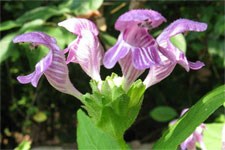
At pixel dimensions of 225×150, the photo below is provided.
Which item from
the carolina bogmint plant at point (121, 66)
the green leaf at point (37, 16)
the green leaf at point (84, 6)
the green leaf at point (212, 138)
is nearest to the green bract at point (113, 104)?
the carolina bogmint plant at point (121, 66)

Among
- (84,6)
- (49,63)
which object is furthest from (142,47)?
(84,6)

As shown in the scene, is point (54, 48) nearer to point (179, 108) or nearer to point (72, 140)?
point (179, 108)

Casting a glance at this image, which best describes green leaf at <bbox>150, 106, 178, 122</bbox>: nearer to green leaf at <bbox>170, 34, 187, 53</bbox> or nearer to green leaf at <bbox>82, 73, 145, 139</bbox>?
green leaf at <bbox>170, 34, 187, 53</bbox>

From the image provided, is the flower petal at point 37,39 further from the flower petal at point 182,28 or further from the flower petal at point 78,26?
the flower petal at point 182,28

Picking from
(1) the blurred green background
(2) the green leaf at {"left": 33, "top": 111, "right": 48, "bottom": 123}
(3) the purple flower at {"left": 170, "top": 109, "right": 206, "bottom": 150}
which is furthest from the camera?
(2) the green leaf at {"left": 33, "top": 111, "right": 48, "bottom": 123}

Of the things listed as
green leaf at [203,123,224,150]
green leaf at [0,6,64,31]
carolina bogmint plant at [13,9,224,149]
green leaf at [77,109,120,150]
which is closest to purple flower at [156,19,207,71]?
carolina bogmint plant at [13,9,224,149]

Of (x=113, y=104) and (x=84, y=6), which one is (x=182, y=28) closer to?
(x=113, y=104)

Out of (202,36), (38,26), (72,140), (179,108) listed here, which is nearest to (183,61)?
(38,26)
